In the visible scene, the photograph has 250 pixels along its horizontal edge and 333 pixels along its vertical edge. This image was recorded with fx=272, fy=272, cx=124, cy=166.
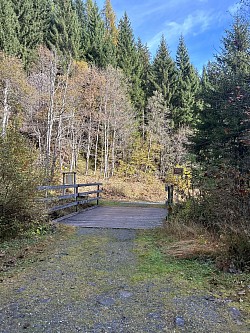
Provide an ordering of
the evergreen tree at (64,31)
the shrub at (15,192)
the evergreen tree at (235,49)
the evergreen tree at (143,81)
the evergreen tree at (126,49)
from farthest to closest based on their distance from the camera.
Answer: the evergreen tree at (126,49), the evergreen tree at (143,81), the evergreen tree at (64,31), the evergreen tree at (235,49), the shrub at (15,192)

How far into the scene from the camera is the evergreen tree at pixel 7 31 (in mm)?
20094

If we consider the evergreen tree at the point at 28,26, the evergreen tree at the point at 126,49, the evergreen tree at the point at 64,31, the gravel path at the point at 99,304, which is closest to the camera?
the gravel path at the point at 99,304

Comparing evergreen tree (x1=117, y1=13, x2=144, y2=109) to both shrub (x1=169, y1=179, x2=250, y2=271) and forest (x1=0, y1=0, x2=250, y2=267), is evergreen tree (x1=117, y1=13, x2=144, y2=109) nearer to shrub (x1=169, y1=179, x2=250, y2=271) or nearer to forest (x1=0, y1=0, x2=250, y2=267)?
forest (x1=0, y1=0, x2=250, y2=267)

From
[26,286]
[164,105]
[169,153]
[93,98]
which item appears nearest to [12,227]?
[26,286]

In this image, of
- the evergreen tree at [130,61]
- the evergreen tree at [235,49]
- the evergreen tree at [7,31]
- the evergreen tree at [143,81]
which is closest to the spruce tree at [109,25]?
the evergreen tree at [130,61]

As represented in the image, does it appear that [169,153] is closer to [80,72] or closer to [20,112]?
[80,72]

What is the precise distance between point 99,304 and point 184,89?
30.5 meters

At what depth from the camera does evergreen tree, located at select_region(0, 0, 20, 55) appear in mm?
20094

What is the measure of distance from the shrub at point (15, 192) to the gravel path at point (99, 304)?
143cm

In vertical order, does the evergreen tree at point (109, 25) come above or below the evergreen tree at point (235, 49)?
above

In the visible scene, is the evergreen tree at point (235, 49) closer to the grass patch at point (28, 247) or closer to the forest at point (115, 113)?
the forest at point (115, 113)

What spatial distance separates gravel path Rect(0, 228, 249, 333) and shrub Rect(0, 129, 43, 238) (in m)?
1.43

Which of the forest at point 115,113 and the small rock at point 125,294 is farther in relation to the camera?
the forest at point 115,113

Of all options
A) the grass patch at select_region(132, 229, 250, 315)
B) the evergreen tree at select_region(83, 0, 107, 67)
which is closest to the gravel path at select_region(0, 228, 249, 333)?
the grass patch at select_region(132, 229, 250, 315)
